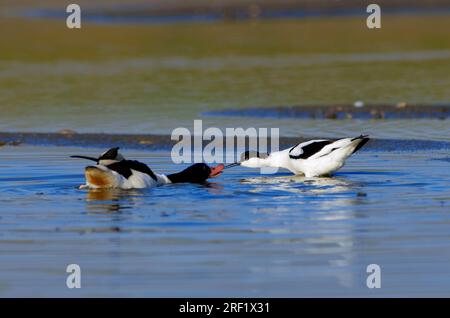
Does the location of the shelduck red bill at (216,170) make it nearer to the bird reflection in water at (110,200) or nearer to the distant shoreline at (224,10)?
the bird reflection in water at (110,200)

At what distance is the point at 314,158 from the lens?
46.3 ft

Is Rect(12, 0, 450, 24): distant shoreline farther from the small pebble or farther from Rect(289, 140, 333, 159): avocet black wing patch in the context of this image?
Rect(289, 140, 333, 159): avocet black wing patch

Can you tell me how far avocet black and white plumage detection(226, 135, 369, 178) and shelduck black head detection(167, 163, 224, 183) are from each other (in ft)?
2.33

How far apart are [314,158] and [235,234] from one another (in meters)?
3.78

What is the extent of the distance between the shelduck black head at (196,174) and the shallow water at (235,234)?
145mm

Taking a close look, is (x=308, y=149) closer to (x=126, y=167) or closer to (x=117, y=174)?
(x=126, y=167)

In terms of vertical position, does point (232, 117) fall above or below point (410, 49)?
below

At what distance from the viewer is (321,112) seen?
808 inches

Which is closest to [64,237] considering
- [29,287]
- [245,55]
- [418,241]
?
[29,287]

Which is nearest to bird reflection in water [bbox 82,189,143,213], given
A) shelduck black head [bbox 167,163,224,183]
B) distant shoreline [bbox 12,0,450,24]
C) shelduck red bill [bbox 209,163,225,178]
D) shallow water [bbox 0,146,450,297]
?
shallow water [bbox 0,146,450,297]

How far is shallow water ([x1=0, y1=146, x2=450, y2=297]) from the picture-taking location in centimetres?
879

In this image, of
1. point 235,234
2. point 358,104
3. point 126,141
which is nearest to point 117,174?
point 235,234

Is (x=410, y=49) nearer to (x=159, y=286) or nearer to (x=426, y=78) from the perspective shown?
(x=426, y=78)

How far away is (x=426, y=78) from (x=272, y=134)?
334 inches
